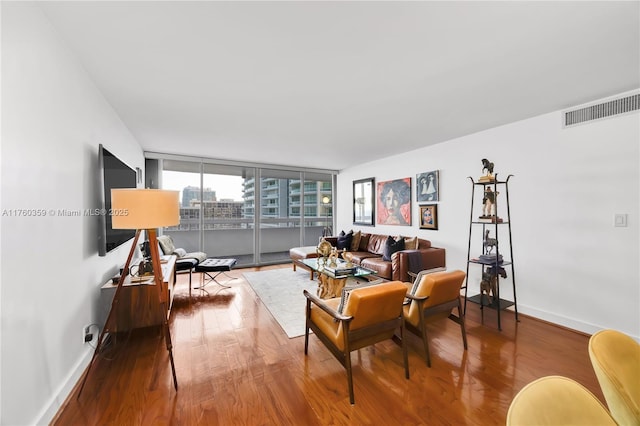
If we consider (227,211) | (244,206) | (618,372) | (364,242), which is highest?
(244,206)

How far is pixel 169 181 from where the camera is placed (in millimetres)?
5406

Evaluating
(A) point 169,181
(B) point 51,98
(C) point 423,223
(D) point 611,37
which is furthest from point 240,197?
(D) point 611,37


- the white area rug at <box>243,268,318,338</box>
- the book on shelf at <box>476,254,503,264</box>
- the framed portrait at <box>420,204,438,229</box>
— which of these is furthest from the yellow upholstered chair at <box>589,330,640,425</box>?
the framed portrait at <box>420,204,438,229</box>

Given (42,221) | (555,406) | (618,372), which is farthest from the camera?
(42,221)

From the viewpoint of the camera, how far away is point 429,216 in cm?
454

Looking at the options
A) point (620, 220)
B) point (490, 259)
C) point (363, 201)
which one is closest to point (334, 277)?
point (490, 259)

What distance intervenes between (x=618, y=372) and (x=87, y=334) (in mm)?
3361

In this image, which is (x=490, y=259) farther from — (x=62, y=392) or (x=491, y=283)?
(x=62, y=392)

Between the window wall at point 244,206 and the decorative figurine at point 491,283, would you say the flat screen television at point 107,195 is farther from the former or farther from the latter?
the decorative figurine at point 491,283

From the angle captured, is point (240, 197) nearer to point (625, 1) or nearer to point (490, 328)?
point (490, 328)

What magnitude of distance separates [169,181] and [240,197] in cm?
152

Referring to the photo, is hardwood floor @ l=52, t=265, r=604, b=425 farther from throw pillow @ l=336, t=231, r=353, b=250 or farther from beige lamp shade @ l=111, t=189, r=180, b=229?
throw pillow @ l=336, t=231, r=353, b=250

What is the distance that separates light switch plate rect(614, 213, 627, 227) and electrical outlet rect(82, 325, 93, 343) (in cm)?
515

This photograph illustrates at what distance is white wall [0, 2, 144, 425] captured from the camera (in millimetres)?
1284
